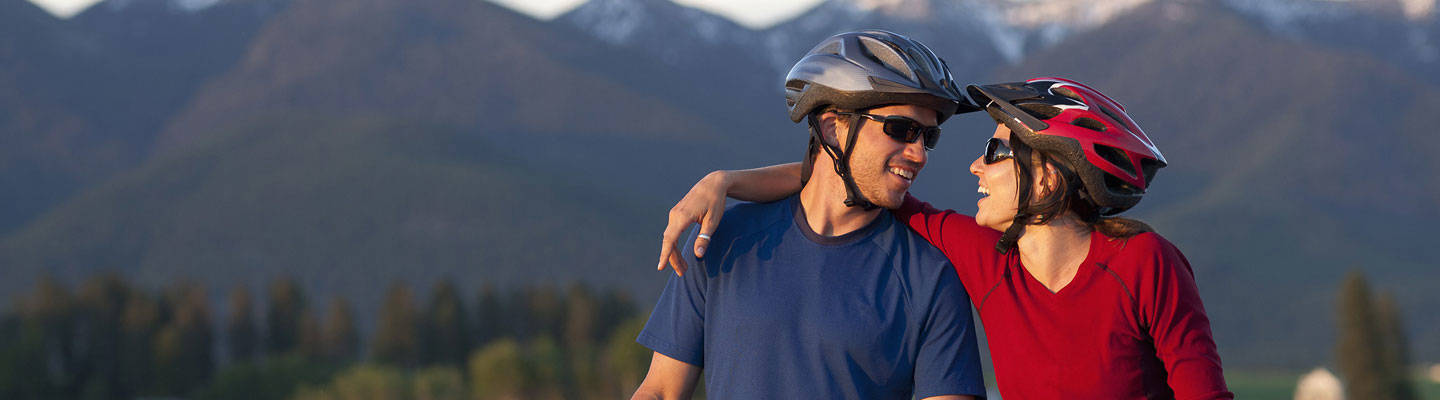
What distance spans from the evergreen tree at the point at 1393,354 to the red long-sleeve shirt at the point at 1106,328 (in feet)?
297

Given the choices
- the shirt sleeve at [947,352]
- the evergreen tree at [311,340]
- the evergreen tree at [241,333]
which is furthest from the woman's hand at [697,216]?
the evergreen tree at [241,333]

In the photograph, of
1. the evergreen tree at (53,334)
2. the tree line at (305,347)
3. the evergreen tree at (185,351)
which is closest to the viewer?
the tree line at (305,347)

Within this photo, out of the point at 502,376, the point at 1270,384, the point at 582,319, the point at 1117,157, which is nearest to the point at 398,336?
the point at 582,319

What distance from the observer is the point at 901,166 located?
5.59 metres

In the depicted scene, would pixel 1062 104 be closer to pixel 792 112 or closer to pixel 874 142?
pixel 874 142

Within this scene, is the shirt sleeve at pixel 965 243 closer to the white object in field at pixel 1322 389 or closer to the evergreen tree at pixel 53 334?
the white object in field at pixel 1322 389

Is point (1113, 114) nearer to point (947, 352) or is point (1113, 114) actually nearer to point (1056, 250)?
point (1056, 250)

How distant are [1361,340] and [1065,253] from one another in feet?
295

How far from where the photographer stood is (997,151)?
559cm

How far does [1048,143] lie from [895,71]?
0.69 m

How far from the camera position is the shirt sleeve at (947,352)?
521 centimetres

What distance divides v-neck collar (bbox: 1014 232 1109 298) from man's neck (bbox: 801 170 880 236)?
72cm

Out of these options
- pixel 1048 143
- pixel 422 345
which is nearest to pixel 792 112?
pixel 1048 143

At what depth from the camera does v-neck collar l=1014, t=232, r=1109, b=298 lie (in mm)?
5164
